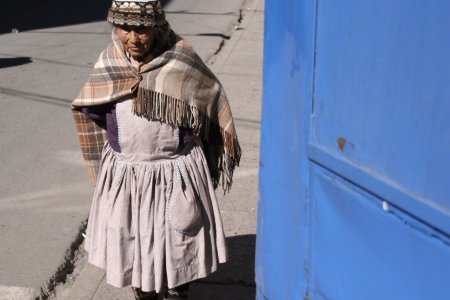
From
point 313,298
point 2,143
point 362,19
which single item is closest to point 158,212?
point 313,298

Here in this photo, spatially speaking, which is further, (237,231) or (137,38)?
(237,231)

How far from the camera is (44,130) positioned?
624 cm

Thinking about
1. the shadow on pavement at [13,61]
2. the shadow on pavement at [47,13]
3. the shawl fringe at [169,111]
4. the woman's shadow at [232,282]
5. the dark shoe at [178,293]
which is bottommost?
the woman's shadow at [232,282]

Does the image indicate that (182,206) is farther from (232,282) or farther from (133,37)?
(232,282)

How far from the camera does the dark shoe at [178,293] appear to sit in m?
3.21

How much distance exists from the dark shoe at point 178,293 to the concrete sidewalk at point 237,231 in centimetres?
31

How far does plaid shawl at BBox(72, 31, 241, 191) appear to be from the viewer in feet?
9.09

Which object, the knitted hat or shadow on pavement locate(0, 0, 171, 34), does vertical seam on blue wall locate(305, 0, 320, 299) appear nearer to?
the knitted hat

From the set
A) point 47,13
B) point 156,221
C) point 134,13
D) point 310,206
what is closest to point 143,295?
point 156,221

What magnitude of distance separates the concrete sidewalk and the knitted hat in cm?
150

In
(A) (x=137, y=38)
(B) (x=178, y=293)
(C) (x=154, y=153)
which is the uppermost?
(A) (x=137, y=38)

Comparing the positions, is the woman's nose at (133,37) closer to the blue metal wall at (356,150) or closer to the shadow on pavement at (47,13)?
the blue metal wall at (356,150)

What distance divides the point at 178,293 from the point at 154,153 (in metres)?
0.73

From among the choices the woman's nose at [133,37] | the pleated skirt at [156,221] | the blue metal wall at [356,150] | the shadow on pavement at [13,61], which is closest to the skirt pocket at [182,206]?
the pleated skirt at [156,221]
